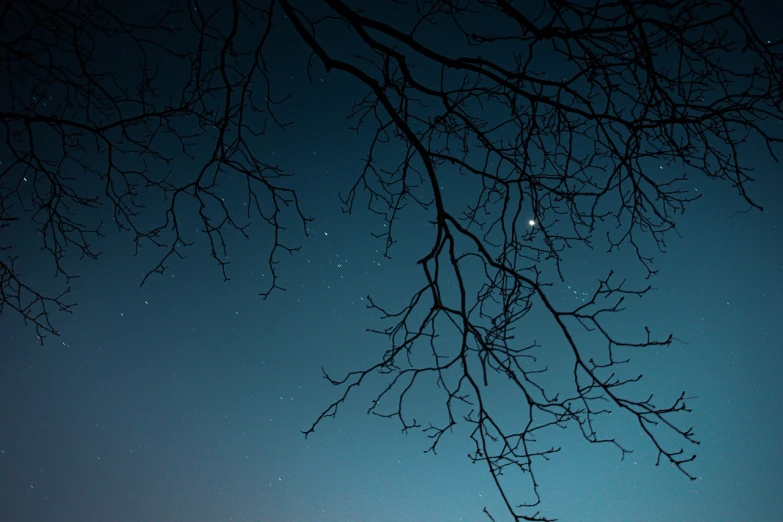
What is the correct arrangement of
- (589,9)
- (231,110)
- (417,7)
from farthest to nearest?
(231,110) → (417,7) → (589,9)

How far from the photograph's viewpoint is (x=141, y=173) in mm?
2600

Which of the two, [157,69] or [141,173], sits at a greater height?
[157,69]

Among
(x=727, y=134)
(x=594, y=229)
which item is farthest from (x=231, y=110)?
(x=727, y=134)

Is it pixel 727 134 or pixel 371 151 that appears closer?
pixel 727 134

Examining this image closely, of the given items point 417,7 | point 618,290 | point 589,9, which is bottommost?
point 618,290

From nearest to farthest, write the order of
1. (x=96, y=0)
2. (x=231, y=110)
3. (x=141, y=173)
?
(x=96, y=0)
(x=231, y=110)
(x=141, y=173)

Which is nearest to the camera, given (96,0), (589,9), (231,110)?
(589,9)

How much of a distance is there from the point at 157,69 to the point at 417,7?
115 centimetres

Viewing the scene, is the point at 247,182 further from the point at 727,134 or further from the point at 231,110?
the point at 727,134

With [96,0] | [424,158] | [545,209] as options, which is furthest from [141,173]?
[545,209]

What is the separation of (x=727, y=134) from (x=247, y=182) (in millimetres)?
1797

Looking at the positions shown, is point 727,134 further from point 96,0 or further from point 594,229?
point 96,0

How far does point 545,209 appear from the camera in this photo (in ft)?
7.57

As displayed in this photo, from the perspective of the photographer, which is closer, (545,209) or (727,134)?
(727,134)
